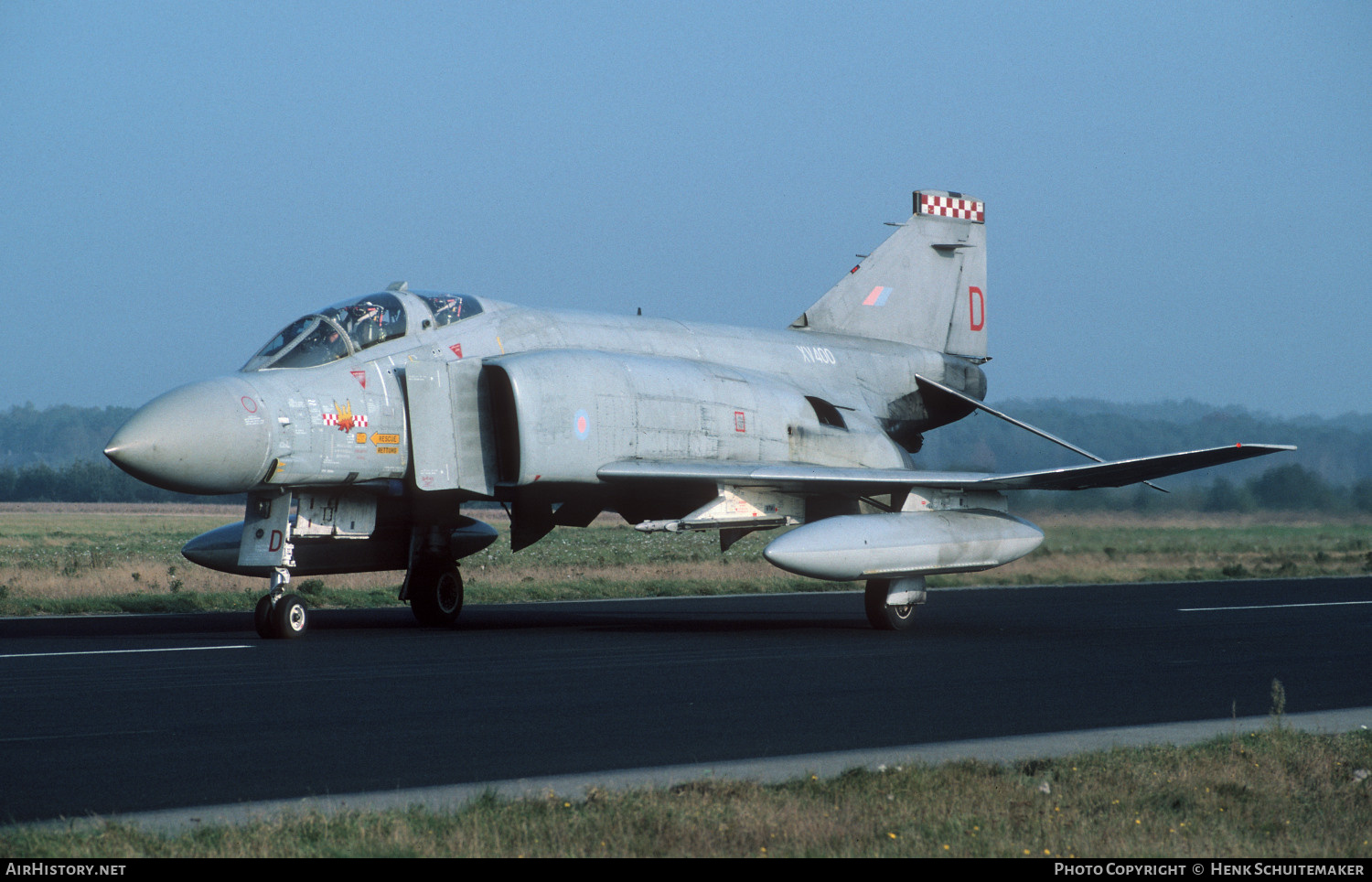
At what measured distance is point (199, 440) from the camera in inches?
470

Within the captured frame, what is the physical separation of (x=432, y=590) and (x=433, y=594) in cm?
4

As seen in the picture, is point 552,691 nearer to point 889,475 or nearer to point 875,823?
point 875,823

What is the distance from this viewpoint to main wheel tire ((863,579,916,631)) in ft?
49.4

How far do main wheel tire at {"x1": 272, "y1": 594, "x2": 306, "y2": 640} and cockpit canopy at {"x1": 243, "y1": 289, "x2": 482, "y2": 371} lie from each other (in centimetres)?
227

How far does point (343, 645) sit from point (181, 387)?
2.76 metres

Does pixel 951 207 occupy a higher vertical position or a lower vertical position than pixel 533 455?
higher

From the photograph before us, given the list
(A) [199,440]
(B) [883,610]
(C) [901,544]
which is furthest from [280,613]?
(B) [883,610]

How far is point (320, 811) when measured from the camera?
5.27 meters

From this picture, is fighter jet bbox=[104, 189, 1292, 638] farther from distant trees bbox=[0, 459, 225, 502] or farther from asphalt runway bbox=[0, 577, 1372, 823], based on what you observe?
distant trees bbox=[0, 459, 225, 502]

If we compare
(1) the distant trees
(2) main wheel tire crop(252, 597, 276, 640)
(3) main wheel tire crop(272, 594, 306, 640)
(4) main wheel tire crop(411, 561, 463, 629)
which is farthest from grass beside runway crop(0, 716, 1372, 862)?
(1) the distant trees

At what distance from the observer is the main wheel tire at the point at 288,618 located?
13.0 meters

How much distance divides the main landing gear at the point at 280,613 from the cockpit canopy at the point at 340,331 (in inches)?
80.8

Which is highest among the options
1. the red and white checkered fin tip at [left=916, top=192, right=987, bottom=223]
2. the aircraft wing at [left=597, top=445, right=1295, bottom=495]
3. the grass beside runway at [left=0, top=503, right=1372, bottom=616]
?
the red and white checkered fin tip at [left=916, top=192, right=987, bottom=223]
